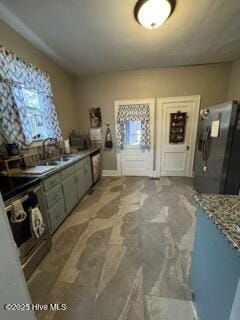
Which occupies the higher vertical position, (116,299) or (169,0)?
(169,0)

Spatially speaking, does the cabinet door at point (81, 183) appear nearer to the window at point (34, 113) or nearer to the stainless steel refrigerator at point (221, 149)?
the window at point (34, 113)

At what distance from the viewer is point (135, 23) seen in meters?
2.07

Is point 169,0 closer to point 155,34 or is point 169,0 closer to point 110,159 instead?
point 155,34

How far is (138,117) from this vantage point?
3.94 meters

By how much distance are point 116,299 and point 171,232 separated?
1.09m

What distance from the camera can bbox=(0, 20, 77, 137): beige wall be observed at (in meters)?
2.12

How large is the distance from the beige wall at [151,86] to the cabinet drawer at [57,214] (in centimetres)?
247

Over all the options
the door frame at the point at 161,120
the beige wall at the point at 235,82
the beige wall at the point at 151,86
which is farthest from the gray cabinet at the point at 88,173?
the beige wall at the point at 235,82

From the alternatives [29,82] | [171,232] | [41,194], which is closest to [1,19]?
[29,82]

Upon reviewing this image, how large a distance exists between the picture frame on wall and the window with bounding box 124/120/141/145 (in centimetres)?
70

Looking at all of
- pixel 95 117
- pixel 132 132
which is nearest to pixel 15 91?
pixel 95 117

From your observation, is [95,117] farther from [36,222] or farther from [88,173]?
[36,222]

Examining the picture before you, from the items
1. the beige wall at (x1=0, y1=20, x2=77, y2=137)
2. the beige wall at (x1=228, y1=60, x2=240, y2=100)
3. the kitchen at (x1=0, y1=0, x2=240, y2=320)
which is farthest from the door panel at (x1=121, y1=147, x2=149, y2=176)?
the beige wall at (x1=228, y1=60, x2=240, y2=100)

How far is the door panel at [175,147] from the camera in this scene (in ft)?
12.5
